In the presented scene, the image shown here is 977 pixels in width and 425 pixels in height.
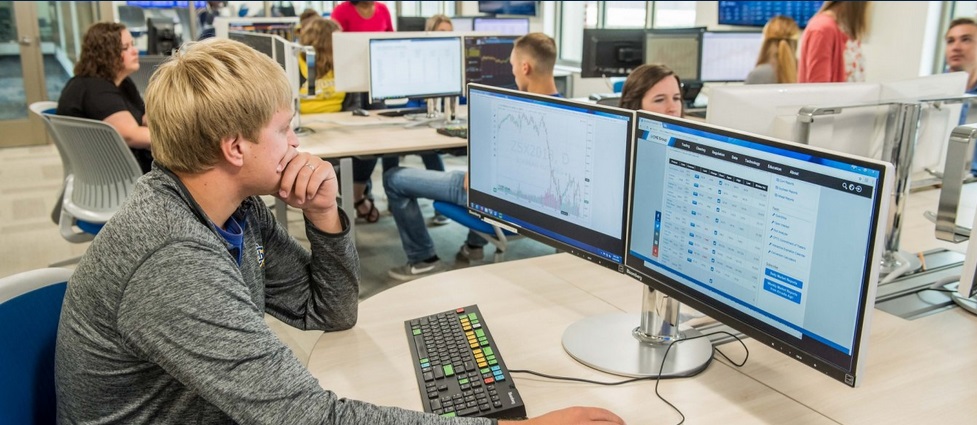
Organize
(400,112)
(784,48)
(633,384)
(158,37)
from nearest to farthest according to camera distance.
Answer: (633,384) < (784,48) < (400,112) < (158,37)

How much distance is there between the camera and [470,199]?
180cm

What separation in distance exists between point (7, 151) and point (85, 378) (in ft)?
21.2

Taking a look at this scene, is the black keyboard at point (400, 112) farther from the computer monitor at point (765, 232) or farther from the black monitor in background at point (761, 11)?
the computer monitor at point (765, 232)

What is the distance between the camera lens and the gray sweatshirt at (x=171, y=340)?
988 millimetres

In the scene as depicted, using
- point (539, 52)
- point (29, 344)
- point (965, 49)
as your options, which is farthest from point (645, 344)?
point (965, 49)

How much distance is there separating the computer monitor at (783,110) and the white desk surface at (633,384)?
44 centimetres

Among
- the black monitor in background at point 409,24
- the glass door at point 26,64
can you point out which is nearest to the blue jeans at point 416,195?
the black monitor in background at point 409,24

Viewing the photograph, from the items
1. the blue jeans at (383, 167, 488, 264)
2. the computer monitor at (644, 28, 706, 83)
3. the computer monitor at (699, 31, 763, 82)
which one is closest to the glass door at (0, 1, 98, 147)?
the blue jeans at (383, 167, 488, 264)

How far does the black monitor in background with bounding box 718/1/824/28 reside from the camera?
16.7 ft

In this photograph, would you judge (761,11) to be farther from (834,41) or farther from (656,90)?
(656,90)

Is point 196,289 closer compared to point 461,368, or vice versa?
point 196,289

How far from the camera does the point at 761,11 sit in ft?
17.4

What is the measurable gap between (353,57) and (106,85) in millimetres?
1257

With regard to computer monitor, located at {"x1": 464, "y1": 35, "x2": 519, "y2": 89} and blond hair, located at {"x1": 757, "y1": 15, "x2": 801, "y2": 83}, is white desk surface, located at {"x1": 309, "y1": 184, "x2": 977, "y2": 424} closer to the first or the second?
computer monitor, located at {"x1": 464, "y1": 35, "x2": 519, "y2": 89}
